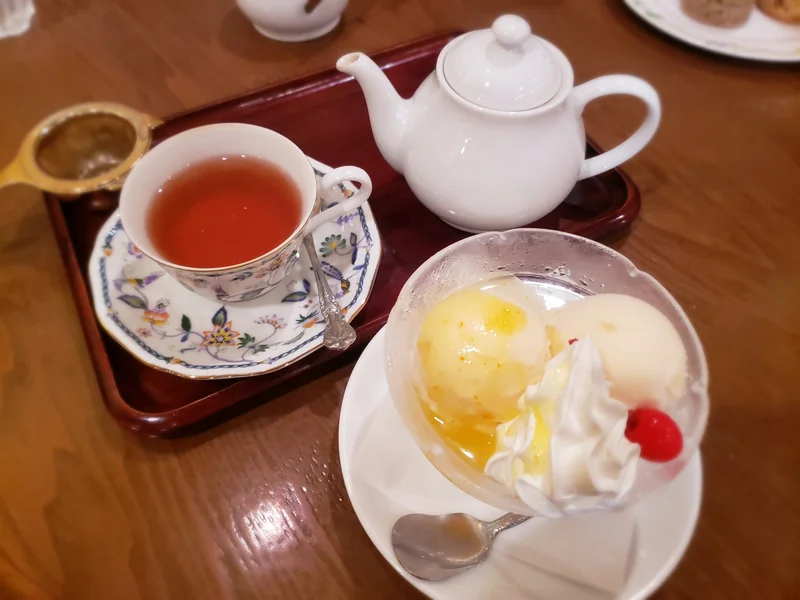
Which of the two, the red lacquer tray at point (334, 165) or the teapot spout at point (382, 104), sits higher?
the teapot spout at point (382, 104)

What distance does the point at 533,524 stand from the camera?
625 millimetres

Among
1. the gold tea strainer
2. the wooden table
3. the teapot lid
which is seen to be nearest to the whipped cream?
the wooden table

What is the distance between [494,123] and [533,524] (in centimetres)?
48

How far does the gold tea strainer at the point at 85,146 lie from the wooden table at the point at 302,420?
0.26 ft

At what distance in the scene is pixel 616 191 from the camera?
934 mm

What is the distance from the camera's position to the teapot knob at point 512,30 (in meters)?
0.71

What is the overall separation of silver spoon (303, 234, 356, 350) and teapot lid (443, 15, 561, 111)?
11.8 inches

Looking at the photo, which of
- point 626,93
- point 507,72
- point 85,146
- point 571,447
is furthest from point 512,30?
point 85,146

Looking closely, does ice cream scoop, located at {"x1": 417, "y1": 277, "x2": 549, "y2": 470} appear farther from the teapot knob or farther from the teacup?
the teapot knob

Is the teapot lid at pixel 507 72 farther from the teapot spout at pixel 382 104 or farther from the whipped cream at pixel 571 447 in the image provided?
the whipped cream at pixel 571 447

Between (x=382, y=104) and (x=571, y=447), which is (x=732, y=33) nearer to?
(x=382, y=104)

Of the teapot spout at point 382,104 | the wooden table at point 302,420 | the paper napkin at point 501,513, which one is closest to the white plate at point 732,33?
the wooden table at point 302,420

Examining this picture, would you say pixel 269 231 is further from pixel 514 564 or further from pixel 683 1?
pixel 683 1

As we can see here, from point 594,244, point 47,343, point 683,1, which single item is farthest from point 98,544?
point 683,1
